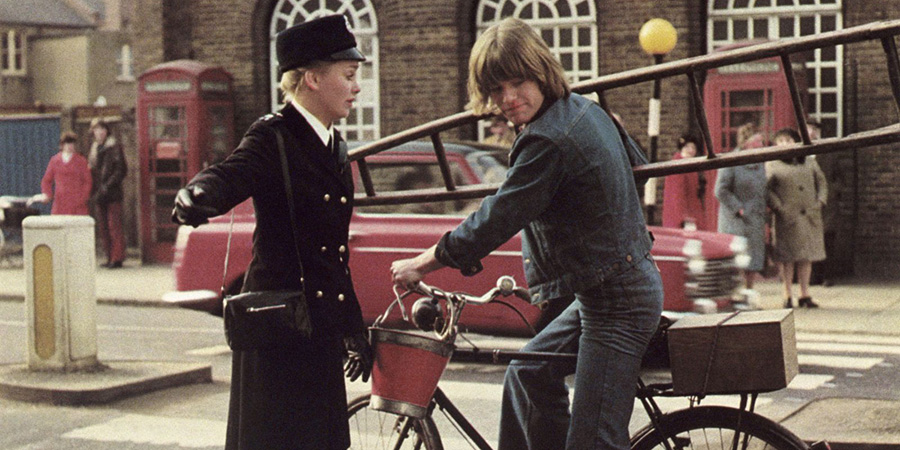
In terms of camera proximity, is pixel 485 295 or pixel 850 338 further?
pixel 850 338

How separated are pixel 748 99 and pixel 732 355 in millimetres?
11548

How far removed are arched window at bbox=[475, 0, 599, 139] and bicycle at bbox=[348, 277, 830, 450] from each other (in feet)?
43.7

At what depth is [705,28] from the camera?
16969 mm

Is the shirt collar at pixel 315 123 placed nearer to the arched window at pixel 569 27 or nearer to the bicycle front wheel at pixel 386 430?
the bicycle front wheel at pixel 386 430

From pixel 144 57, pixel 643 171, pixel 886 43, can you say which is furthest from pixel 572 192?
pixel 144 57

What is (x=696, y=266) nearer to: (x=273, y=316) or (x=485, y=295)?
(x=485, y=295)

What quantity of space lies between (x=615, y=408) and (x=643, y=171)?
32.3 inches

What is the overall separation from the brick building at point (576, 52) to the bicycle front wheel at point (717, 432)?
39.4 feet

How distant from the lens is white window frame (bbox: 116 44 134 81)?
176ft

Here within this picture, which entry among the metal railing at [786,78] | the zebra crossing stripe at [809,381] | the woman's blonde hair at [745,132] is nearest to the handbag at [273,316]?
the metal railing at [786,78]

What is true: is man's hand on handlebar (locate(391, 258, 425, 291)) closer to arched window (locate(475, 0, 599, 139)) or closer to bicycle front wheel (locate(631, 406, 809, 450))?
bicycle front wheel (locate(631, 406, 809, 450))

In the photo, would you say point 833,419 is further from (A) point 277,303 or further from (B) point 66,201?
(B) point 66,201

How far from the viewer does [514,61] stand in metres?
3.99

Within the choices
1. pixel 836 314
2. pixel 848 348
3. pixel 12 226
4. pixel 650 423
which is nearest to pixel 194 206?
pixel 650 423
